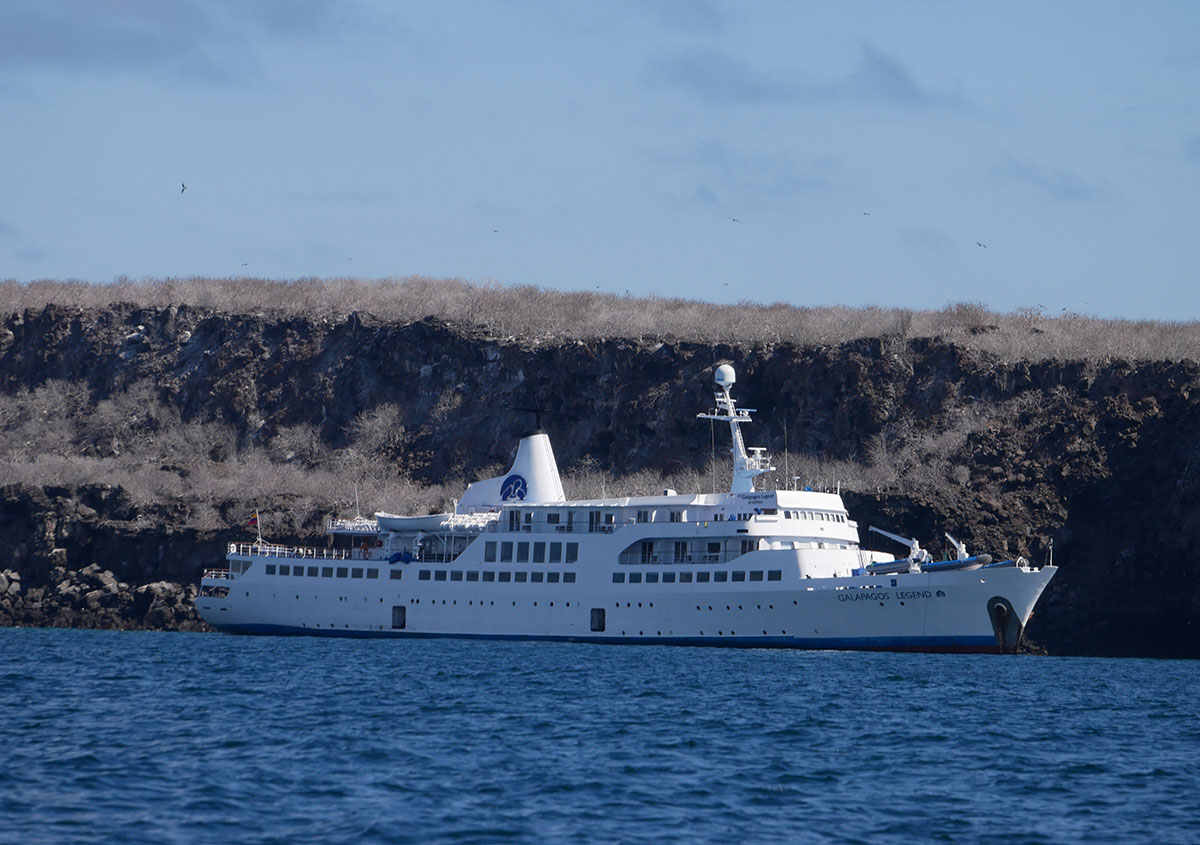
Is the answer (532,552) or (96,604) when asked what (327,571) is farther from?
(96,604)

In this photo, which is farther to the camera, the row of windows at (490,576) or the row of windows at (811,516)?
the row of windows at (490,576)

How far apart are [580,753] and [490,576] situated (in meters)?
32.8

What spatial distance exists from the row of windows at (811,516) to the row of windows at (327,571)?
16.6m

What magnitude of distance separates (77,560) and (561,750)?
53.2 meters

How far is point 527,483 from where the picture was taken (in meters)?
63.4

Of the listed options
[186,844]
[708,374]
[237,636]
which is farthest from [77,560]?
[186,844]

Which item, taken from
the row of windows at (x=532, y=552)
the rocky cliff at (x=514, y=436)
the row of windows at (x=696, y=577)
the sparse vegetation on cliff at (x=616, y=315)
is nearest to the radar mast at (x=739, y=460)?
the row of windows at (x=696, y=577)

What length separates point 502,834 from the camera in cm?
2102

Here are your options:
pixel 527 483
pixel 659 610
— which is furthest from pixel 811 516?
pixel 527 483

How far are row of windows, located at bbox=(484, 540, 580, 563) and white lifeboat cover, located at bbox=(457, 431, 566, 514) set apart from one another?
272 centimetres

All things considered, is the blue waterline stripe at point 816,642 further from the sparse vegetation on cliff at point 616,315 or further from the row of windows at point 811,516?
the sparse vegetation on cliff at point 616,315

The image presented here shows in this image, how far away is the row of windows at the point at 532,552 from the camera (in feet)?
195

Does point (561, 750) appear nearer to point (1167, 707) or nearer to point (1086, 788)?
point (1086, 788)

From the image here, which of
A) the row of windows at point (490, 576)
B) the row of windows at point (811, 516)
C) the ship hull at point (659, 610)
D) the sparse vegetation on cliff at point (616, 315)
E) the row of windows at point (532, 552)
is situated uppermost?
the sparse vegetation on cliff at point (616, 315)
